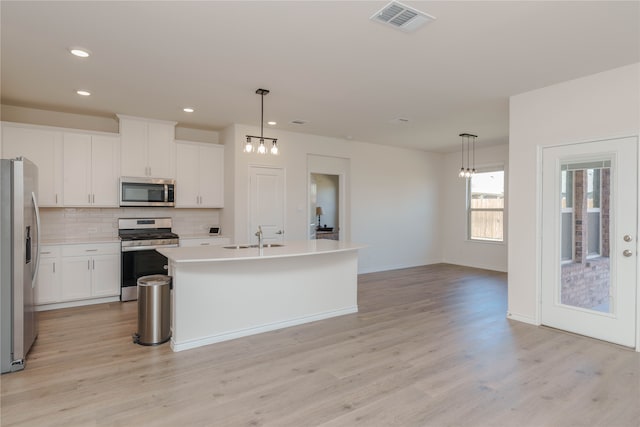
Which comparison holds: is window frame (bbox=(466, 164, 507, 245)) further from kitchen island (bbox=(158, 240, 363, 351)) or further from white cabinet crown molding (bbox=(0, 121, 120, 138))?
white cabinet crown molding (bbox=(0, 121, 120, 138))

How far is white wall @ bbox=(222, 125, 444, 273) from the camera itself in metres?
5.94

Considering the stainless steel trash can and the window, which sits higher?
the window

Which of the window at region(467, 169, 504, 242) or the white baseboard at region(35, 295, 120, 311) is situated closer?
the white baseboard at region(35, 295, 120, 311)

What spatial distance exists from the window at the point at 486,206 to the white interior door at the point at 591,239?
3.86 m

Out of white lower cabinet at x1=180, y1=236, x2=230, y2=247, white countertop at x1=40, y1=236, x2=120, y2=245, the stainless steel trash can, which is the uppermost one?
white countertop at x1=40, y1=236, x2=120, y2=245

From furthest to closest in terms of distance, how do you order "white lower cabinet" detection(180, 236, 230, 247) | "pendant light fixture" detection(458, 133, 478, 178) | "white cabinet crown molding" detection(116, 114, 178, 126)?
"pendant light fixture" detection(458, 133, 478, 178) → "white lower cabinet" detection(180, 236, 230, 247) → "white cabinet crown molding" detection(116, 114, 178, 126)

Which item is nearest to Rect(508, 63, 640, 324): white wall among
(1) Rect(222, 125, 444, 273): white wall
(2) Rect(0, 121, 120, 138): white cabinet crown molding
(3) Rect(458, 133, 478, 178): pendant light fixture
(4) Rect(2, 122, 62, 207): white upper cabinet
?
(3) Rect(458, 133, 478, 178): pendant light fixture

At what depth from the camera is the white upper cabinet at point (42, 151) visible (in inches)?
179

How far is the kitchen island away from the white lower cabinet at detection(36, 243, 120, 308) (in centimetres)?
170

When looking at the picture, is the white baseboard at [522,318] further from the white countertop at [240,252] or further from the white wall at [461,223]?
the white wall at [461,223]

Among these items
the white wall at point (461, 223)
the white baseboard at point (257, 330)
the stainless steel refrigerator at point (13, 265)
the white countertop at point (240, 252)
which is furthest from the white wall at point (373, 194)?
the stainless steel refrigerator at point (13, 265)

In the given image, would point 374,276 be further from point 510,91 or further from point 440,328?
point 510,91

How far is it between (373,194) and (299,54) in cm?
455

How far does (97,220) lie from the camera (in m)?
5.42
